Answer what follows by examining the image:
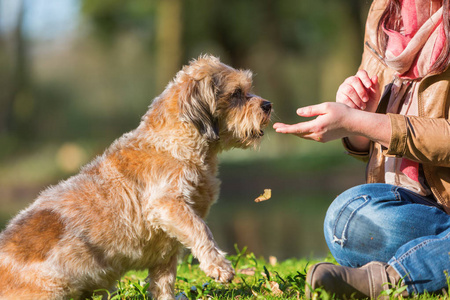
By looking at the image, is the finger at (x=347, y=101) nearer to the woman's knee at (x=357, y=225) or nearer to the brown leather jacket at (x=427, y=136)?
the brown leather jacket at (x=427, y=136)

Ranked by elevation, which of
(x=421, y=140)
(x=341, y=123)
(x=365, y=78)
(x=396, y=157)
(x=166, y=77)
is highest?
(x=365, y=78)

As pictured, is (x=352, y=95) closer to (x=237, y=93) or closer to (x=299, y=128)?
(x=299, y=128)

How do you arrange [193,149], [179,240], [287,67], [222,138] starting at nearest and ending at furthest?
[179,240]
[193,149]
[222,138]
[287,67]

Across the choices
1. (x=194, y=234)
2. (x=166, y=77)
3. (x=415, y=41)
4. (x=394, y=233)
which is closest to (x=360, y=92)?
(x=415, y=41)

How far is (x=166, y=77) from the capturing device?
873 inches

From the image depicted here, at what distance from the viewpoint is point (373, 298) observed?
136 inches

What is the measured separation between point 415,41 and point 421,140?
0.82 meters

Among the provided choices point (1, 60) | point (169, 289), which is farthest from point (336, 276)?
point (1, 60)

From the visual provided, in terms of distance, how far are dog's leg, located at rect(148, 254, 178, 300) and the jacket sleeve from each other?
1.83 m

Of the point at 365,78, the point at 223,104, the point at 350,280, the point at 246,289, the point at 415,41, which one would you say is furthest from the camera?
the point at 223,104

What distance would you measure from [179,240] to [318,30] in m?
26.0

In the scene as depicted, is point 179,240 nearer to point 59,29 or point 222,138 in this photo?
point 222,138

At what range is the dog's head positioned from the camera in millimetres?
4242

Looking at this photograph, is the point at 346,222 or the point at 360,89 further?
the point at 360,89
